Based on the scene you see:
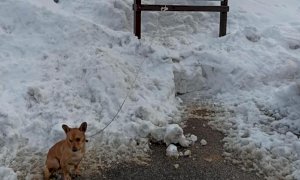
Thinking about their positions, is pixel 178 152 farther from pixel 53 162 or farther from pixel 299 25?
pixel 299 25

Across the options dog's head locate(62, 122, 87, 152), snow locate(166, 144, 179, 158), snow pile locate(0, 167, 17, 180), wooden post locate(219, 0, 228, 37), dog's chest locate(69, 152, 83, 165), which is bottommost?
snow locate(166, 144, 179, 158)

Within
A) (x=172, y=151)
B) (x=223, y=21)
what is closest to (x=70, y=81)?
(x=172, y=151)

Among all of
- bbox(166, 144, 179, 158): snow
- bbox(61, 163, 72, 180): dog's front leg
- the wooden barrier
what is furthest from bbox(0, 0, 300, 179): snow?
bbox(61, 163, 72, 180): dog's front leg

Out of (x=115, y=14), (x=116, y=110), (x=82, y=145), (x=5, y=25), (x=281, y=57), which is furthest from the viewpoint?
(x=115, y=14)

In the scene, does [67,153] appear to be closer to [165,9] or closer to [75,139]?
[75,139]

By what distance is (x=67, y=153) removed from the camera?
497cm

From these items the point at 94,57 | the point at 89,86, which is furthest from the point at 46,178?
the point at 94,57

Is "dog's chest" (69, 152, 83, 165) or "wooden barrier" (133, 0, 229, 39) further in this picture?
"wooden barrier" (133, 0, 229, 39)

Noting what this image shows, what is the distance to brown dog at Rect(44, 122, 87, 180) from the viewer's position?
4949 millimetres

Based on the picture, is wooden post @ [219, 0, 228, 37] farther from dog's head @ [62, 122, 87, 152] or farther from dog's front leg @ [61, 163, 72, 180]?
dog's front leg @ [61, 163, 72, 180]

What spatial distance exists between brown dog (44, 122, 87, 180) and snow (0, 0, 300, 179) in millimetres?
321

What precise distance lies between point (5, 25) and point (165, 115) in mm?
3727

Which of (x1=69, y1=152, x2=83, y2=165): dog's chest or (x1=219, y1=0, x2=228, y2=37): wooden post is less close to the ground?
(x1=219, y1=0, x2=228, y2=37): wooden post

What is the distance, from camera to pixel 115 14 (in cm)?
954
